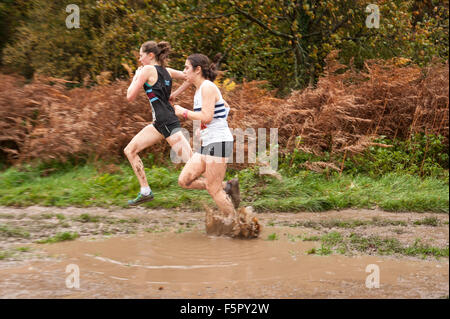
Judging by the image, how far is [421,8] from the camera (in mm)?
13469

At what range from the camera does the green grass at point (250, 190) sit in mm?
7777

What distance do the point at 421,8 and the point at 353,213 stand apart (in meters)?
8.16

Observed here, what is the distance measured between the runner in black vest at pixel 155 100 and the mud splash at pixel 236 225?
48.6 inches

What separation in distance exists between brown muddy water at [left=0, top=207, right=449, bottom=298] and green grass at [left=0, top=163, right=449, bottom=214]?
42 cm

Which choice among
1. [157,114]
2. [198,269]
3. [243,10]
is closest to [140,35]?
[243,10]

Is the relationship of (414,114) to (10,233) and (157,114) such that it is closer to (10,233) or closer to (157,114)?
(157,114)

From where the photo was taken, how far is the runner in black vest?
6.93 meters

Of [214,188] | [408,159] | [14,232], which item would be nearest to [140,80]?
[214,188]

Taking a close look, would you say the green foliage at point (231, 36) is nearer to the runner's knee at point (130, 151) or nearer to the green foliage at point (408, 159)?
the green foliage at point (408, 159)

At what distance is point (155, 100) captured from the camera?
7.06m

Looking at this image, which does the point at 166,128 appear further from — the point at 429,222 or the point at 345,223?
the point at 429,222

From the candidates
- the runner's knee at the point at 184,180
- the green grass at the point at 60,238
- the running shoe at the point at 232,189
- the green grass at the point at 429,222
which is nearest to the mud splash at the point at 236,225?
the running shoe at the point at 232,189

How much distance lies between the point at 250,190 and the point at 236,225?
2176mm

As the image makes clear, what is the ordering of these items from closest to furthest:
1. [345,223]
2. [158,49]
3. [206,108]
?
1. [206,108]
2. [345,223]
3. [158,49]
